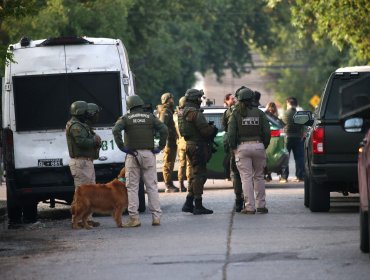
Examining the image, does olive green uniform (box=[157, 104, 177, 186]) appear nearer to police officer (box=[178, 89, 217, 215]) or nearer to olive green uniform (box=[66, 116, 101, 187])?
police officer (box=[178, 89, 217, 215])

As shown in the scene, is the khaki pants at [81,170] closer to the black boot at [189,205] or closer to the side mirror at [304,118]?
the black boot at [189,205]

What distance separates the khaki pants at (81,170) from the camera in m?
19.2

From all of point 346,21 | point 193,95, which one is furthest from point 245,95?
point 346,21

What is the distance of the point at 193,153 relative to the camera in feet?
66.5

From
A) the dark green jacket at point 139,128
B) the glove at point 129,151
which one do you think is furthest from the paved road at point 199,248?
the dark green jacket at point 139,128

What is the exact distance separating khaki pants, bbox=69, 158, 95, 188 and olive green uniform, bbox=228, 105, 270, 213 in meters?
2.02

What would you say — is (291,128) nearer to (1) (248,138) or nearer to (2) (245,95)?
(1) (248,138)

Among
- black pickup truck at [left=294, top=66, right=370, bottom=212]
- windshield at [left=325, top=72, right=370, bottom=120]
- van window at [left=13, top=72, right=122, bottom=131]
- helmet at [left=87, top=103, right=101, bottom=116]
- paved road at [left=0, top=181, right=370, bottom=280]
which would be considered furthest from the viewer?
van window at [left=13, top=72, right=122, bottom=131]

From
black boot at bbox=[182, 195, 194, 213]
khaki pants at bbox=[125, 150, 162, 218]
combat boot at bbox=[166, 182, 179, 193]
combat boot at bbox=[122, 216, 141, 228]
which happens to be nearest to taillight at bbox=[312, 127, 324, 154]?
black boot at bbox=[182, 195, 194, 213]

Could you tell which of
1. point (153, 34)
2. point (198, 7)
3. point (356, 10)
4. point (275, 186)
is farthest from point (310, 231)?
point (198, 7)

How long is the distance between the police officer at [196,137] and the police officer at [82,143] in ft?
4.92

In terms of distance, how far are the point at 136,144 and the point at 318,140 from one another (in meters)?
2.54

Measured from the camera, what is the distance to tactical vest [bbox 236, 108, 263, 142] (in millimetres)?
19938

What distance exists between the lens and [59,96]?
20641mm
